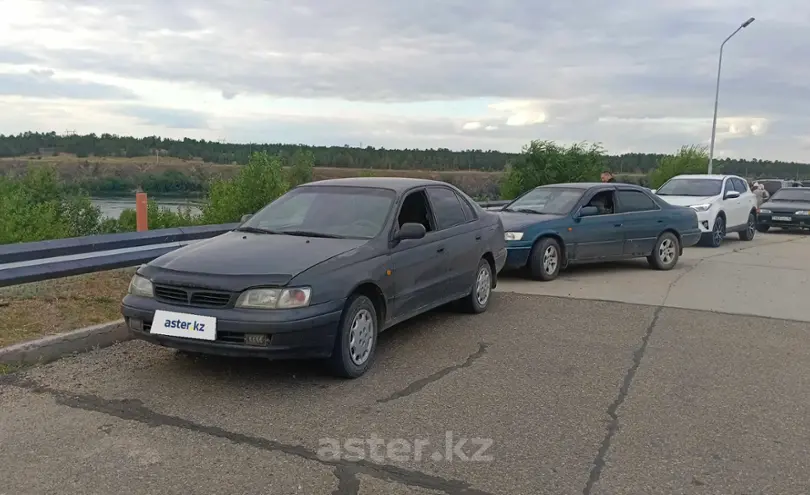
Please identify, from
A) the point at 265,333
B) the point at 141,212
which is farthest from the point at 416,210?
Result: the point at 141,212

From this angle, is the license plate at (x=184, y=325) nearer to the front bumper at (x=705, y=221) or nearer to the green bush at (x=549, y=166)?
the front bumper at (x=705, y=221)

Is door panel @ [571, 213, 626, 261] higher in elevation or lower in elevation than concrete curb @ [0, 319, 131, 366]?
higher

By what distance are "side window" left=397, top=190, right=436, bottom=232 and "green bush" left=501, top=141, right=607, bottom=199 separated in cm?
1745

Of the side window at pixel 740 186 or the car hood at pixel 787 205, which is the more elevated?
the side window at pixel 740 186

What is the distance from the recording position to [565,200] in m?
11.0

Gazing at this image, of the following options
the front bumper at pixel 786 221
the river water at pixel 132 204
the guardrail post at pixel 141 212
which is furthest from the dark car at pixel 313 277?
the river water at pixel 132 204

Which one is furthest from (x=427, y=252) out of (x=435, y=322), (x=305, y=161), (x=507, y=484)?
(x=305, y=161)

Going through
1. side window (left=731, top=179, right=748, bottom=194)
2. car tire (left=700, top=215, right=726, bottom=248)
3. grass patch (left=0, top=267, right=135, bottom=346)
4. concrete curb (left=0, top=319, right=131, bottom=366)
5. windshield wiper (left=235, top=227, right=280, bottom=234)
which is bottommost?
concrete curb (left=0, top=319, right=131, bottom=366)

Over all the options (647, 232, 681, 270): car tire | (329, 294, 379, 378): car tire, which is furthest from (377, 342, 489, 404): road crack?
(647, 232, 681, 270): car tire

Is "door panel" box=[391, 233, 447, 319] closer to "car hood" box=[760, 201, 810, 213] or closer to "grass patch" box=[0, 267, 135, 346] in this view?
"grass patch" box=[0, 267, 135, 346]

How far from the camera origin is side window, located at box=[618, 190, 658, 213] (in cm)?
1144

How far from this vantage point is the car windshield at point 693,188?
54.7ft

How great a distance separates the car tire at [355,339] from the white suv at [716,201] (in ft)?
38.9

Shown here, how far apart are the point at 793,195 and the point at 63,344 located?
23167 mm
